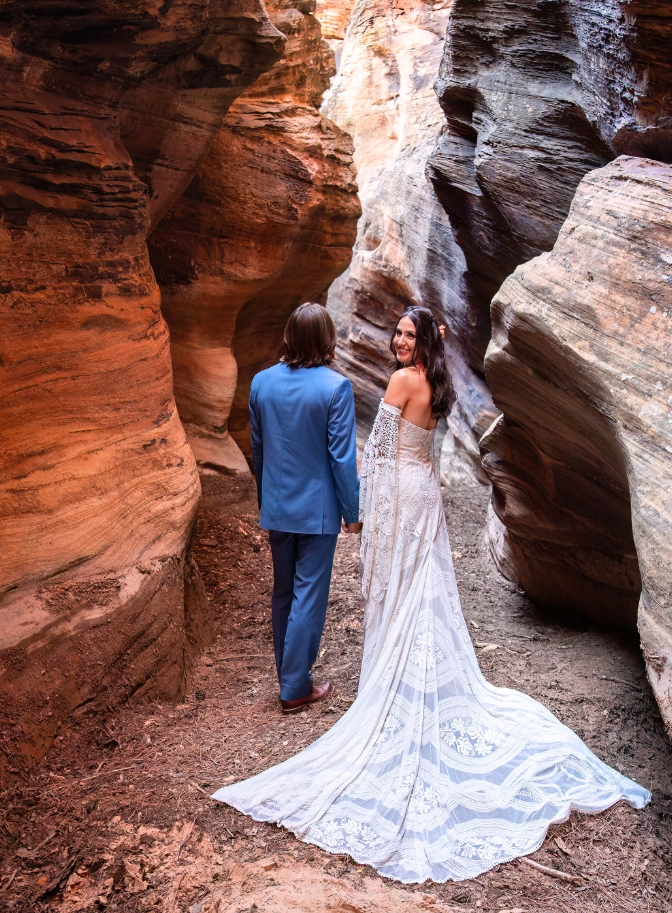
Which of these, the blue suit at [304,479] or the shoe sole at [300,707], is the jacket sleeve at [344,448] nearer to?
the blue suit at [304,479]

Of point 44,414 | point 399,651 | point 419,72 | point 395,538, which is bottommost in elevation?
point 399,651

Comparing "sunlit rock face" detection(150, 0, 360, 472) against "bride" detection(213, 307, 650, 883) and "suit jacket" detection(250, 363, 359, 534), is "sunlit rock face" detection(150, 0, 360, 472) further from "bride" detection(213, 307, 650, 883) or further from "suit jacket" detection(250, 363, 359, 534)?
"bride" detection(213, 307, 650, 883)

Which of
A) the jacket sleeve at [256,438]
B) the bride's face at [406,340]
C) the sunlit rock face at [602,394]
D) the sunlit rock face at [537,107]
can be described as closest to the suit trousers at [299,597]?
the jacket sleeve at [256,438]

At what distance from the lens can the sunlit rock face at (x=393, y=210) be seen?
9602 mm

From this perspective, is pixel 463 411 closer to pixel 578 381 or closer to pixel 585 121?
pixel 585 121

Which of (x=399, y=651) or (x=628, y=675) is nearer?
(x=399, y=651)

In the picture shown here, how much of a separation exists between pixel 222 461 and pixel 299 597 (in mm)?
3511

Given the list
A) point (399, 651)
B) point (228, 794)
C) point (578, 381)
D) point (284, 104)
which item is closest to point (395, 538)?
point (399, 651)

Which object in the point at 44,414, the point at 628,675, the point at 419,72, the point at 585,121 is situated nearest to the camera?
the point at 44,414

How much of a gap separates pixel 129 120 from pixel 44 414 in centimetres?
231

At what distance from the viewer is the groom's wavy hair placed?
13.3ft

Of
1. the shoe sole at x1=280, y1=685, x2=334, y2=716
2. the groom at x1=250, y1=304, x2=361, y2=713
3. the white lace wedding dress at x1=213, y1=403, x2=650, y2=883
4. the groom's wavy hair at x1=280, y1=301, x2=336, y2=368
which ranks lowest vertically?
the shoe sole at x1=280, y1=685, x2=334, y2=716

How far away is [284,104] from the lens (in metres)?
7.61

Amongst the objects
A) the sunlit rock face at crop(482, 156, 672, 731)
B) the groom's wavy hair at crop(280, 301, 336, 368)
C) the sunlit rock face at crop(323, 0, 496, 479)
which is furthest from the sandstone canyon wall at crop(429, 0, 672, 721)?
the sunlit rock face at crop(323, 0, 496, 479)
